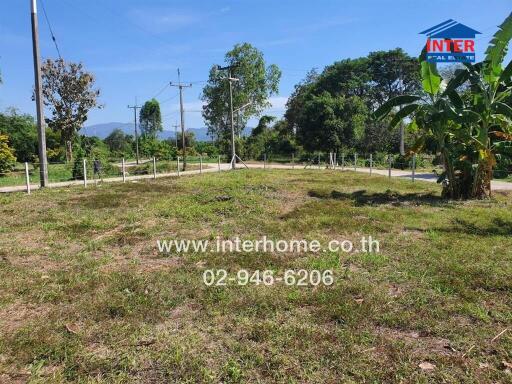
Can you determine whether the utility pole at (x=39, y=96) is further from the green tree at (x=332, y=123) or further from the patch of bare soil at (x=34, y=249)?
the green tree at (x=332, y=123)

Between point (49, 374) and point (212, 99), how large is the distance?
50793 millimetres

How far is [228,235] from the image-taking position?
7.56 metres

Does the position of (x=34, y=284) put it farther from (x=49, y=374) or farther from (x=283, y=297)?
(x=283, y=297)

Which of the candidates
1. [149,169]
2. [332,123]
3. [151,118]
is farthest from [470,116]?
[151,118]

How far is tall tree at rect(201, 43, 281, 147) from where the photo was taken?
165 feet

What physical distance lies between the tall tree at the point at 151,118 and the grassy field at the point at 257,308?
211 feet

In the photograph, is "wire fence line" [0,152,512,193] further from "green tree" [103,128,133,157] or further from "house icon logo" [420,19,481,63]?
"green tree" [103,128,133,157]

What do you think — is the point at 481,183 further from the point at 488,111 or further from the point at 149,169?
the point at 149,169

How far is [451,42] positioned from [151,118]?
63229 millimetres

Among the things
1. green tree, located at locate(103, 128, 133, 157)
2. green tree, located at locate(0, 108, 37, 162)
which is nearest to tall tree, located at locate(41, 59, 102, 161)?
green tree, located at locate(0, 108, 37, 162)

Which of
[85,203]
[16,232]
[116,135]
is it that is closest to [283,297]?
[16,232]

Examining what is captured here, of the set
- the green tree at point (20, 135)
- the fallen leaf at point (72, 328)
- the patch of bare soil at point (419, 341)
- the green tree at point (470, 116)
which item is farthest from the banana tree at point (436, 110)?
the green tree at point (20, 135)

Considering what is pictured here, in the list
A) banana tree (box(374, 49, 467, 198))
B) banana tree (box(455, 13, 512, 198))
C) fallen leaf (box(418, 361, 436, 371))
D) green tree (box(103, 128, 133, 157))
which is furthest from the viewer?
green tree (box(103, 128, 133, 157))

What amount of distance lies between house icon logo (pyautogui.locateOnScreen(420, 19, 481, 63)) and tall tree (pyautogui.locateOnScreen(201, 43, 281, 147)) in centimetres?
3629
